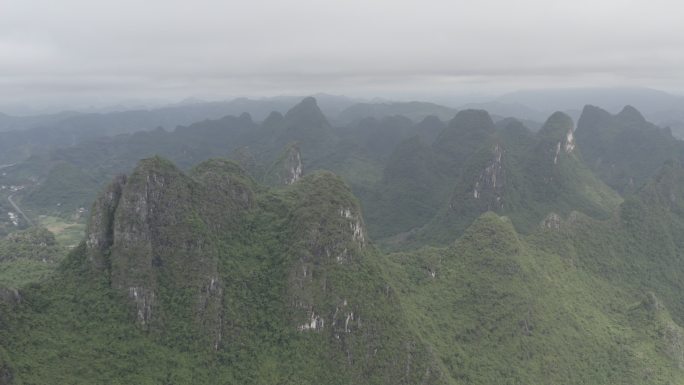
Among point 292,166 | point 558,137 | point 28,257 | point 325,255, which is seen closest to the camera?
point 325,255

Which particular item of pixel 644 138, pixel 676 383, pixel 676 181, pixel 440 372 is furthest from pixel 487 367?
pixel 644 138

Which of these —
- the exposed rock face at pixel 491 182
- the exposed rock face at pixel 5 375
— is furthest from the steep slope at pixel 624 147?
the exposed rock face at pixel 5 375

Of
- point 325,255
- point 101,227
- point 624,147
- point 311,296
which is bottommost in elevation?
point 624,147

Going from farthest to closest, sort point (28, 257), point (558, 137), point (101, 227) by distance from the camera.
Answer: point (558, 137) → point (28, 257) → point (101, 227)

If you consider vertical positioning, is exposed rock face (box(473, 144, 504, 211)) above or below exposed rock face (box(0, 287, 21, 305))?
below

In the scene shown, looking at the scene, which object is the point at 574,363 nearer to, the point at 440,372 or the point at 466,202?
the point at 440,372

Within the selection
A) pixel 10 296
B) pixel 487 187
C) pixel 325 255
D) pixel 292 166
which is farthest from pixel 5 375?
pixel 487 187

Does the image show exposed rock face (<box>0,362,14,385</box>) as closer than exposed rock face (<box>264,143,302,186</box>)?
Yes

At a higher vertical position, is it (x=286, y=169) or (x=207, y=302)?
(x=286, y=169)

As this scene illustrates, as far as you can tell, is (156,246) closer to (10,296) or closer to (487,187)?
(10,296)

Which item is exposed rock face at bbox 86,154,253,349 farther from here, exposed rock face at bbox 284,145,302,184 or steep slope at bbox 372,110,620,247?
exposed rock face at bbox 284,145,302,184

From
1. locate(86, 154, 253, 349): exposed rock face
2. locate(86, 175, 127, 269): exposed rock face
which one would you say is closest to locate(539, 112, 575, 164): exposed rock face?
locate(86, 154, 253, 349): exposed rock face
